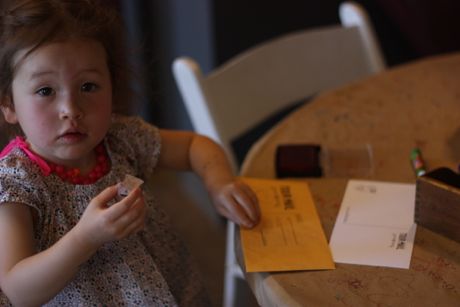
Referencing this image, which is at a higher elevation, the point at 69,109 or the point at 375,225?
the point at 69,109

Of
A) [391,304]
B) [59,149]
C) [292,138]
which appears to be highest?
[59,149]

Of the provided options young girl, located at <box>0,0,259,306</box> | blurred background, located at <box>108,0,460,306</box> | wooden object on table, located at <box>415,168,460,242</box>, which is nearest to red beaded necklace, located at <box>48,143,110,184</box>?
young girl, located at <box>0,0,259,306</box>

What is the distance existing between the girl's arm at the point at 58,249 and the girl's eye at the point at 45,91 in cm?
15

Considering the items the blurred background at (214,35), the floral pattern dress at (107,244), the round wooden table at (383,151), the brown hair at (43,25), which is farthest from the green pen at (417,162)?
the blurred background at (214,35)

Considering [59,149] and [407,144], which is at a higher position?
[59,149]

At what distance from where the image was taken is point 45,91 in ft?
2.64

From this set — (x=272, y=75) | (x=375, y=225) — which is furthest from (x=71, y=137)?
(x=272, y=75)

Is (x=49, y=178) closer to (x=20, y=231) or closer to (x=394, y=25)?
(x=20, y=231)

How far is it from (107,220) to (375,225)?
1.28 ft

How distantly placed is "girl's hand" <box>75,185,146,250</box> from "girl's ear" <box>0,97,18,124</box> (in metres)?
0.20

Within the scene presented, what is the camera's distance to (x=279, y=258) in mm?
824

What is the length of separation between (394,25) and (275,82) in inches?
35.0

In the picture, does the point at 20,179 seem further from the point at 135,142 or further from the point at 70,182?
the point at 135,142

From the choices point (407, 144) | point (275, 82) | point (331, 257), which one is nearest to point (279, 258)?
point (331, 257)
